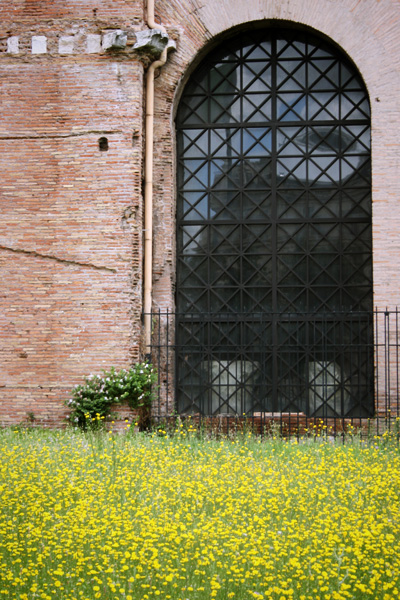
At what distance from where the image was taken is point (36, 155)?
10656mm

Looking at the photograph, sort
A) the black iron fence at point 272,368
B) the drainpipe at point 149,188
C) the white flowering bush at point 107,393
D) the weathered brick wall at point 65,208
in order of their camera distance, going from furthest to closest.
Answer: the drainpipe at point 149,188 → the black iron fence at point 272,368 → the weathered brick wall at point 65,208 → the white flowering bush at point 107,393

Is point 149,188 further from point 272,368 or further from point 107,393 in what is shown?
point 272,368

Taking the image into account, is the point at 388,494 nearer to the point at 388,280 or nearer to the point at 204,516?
the point at 204,516

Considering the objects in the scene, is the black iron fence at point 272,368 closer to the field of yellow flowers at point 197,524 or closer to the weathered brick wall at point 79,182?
the weathered brick wall at point 79,182

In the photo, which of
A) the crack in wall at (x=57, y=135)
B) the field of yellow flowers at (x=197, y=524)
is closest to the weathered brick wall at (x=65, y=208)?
the crack in wall at (x=57, y=135)

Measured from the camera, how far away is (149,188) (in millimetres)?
10750

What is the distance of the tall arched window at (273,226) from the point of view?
10.8 m

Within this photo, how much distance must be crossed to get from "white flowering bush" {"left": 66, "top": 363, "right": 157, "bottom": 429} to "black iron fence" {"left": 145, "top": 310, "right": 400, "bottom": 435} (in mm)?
425

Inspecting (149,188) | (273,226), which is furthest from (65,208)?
(273,226)

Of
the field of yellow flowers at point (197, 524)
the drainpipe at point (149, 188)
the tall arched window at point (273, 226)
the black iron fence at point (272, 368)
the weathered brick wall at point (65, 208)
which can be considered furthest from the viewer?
the tall arched window at point (273, 226)

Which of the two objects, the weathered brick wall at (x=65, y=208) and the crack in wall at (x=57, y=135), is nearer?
the weathered brick wall at (x=65, y=208)

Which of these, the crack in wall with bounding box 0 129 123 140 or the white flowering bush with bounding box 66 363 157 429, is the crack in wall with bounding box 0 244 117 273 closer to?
the white flowering bush with bounding box 66 363 157 429

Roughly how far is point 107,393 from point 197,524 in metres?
5.29

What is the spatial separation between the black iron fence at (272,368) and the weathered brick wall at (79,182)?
74 cm
